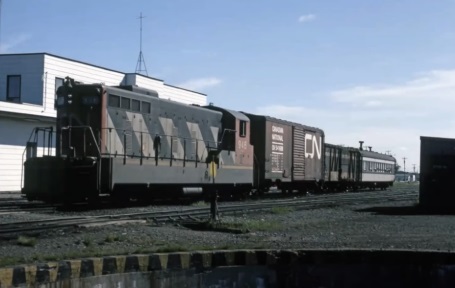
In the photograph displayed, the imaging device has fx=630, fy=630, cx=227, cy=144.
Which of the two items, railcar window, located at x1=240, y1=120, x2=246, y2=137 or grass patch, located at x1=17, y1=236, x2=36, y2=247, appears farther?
railcar window, located at x1=240, y1=120, x2=246, y2=137

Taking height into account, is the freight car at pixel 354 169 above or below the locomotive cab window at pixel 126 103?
below

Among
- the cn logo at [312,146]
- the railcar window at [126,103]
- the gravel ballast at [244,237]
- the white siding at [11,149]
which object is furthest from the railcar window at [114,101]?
the cn logo at [312,146]

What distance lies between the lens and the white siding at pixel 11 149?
35031mm

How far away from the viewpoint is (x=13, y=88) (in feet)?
135

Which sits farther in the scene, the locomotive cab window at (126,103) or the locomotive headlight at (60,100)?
the locomotive cab window at (126,103)

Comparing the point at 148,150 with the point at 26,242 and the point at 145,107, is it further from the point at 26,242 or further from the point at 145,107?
the point at 26,242

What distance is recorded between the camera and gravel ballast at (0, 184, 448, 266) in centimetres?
1046

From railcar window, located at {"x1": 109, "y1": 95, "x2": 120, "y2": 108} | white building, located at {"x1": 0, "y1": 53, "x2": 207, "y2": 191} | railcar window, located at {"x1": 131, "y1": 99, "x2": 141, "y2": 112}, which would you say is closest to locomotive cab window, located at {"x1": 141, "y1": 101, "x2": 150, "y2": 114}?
railcar window, located at {"x1": 131, "y1": 99, "x2": 141, "y2": 112}

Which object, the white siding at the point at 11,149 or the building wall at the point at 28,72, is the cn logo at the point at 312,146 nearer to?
the white siding at the point at 11,149

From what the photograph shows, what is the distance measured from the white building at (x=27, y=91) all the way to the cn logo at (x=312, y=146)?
14.5 meters

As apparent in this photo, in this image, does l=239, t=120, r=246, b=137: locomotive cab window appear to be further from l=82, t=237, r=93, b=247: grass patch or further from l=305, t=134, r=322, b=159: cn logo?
l=82, t=237, r=93, b=247: grass patch

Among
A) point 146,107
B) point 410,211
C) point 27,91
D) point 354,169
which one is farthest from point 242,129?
point 354,169

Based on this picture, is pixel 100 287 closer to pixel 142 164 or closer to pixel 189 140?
pixel 142 164

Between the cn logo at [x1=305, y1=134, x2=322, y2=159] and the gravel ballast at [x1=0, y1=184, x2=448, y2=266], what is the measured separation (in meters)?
18.8
